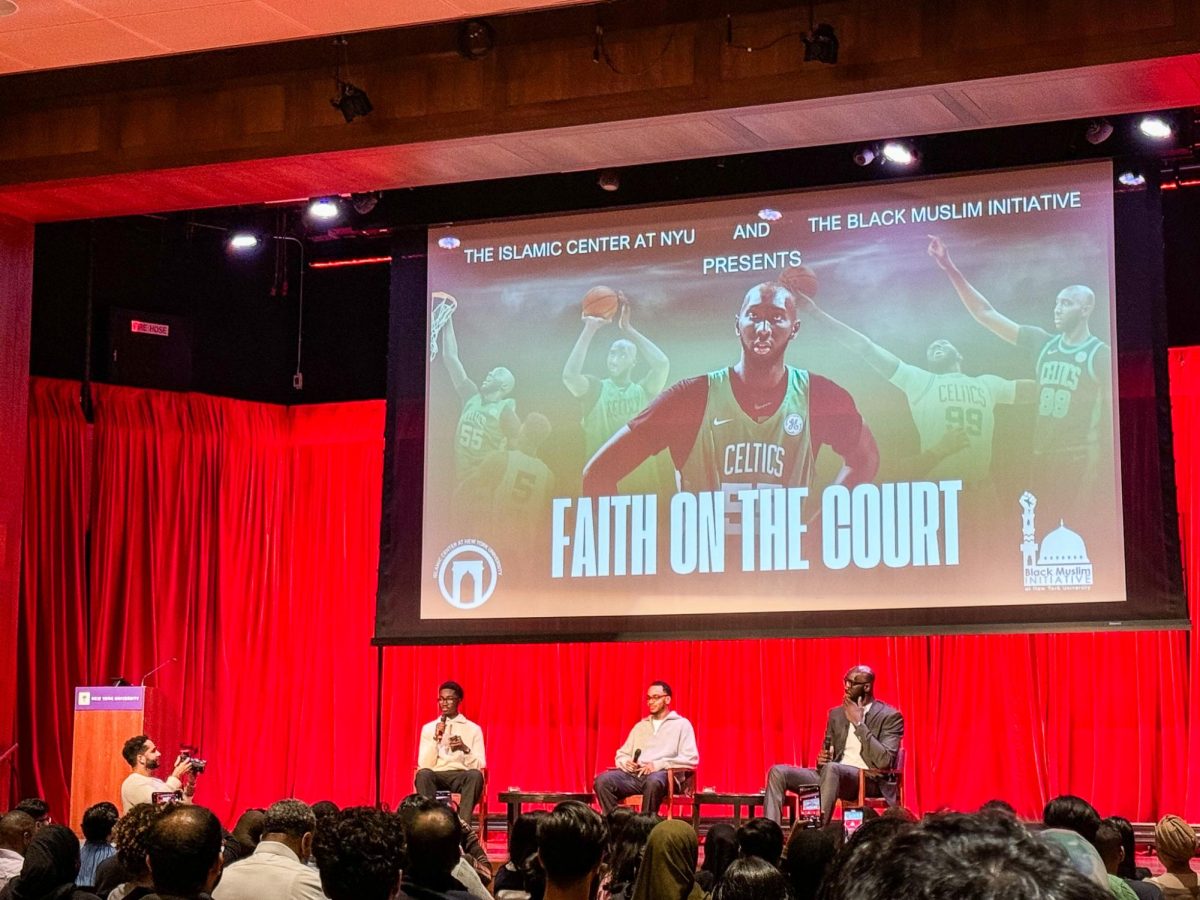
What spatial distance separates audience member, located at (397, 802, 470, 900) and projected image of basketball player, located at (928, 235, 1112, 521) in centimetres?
451

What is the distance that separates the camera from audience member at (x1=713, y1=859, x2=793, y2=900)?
256cm

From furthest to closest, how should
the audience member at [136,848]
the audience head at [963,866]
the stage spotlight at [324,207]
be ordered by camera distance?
the stage spotlight at [324,207], the audience member at [136,848], the audience head at [963,866]

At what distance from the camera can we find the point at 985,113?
6.48m

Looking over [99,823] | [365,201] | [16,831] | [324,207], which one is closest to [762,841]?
[99,823]

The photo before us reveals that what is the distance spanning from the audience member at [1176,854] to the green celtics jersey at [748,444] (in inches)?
127

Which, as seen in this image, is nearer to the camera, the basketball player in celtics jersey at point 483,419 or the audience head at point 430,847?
the audience head at point 430,847

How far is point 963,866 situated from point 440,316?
7415 mm

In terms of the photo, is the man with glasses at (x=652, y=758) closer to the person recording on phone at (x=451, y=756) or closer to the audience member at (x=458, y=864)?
the person recording on phone at (x=451, y=756)

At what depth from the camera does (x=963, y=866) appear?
76 cm

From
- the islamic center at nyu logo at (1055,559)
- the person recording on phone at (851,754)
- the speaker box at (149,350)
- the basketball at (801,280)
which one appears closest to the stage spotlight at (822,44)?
the basketball at (801,280)

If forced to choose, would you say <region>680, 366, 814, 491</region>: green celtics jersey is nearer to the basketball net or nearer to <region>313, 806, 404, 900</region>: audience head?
the basketball net

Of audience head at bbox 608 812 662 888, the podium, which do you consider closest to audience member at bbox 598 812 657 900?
audience head at bbox 608 812 662 888

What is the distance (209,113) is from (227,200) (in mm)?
629

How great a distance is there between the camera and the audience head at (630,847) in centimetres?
402
